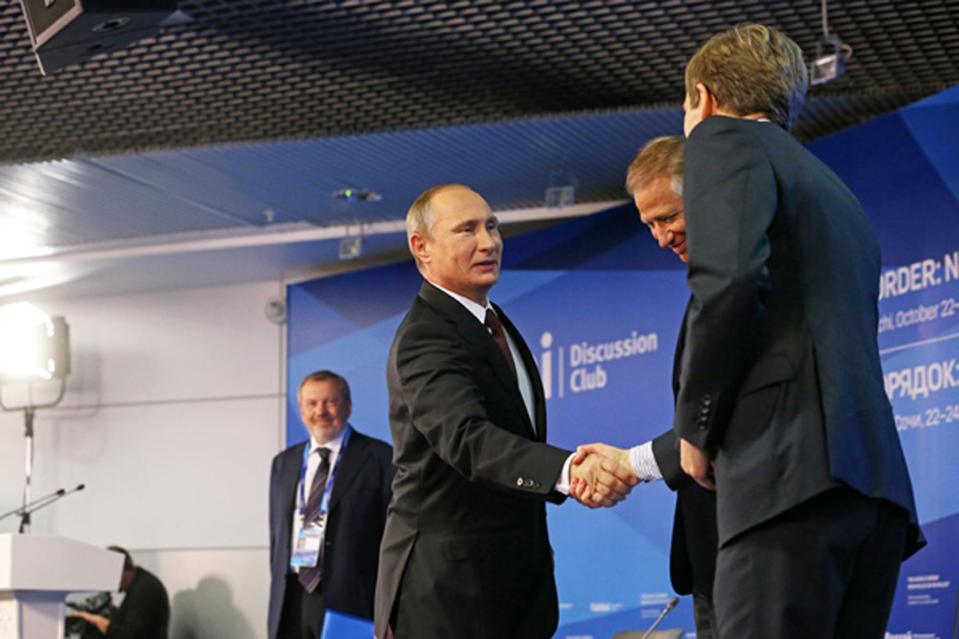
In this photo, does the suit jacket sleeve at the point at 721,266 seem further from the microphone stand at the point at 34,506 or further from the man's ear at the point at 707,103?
the microphone stand at the point at 34,506

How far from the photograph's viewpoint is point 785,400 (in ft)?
6.61

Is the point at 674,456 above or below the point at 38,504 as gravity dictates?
above

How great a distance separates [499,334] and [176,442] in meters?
6.74

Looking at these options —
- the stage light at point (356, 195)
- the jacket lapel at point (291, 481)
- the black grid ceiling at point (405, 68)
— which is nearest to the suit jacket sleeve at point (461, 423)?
the black grid ceiling at point (405, 68)

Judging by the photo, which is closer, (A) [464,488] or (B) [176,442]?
(A) [464,488]

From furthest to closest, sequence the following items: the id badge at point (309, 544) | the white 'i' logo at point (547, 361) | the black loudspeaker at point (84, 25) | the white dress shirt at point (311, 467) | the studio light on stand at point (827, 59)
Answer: the white 'i' logo at point (547, 361)
the white dress shirt at point (311, 467)
the id badge at point (309, 544)
the studio light on stand at point (827, 59)
the black loudspeaker at point (84, 25)

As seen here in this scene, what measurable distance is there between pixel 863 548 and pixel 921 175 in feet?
13.9

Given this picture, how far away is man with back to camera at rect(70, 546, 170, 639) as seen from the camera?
28.2ft

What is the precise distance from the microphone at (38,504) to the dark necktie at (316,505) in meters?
3.42

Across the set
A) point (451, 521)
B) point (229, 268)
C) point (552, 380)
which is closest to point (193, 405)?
point (229, 268)

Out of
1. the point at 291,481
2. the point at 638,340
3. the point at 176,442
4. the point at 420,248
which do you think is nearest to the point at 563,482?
the point at 420,248

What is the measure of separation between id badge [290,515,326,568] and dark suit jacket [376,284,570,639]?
3063 mm

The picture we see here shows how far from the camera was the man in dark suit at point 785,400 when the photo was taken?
6.43ft

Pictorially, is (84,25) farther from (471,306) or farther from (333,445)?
(333,445)
